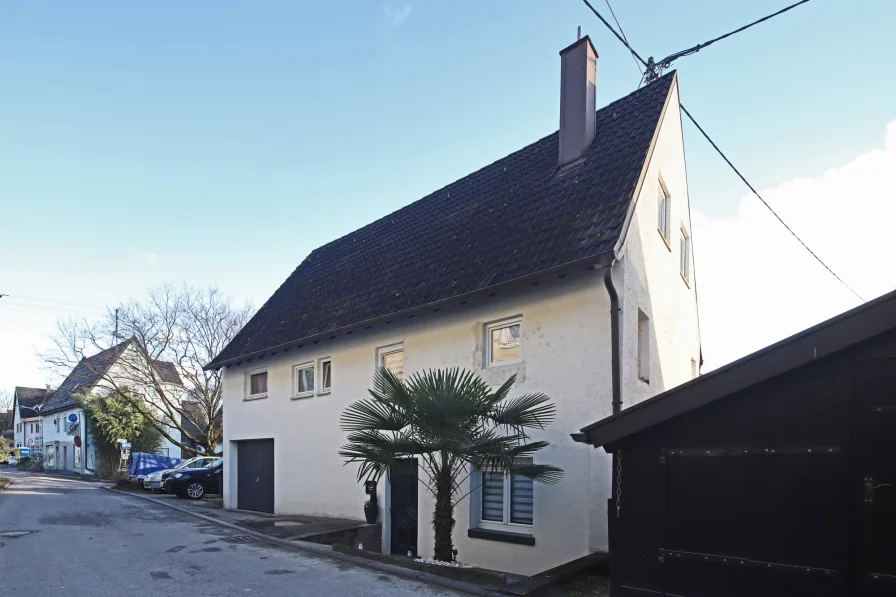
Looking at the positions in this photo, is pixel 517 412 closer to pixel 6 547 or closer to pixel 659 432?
pixel 659 432

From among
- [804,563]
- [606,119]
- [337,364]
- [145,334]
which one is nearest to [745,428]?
[804,563]

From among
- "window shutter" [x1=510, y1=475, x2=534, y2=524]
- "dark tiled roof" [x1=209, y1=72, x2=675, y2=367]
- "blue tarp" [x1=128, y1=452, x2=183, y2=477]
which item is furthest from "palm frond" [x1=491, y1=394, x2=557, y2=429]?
"blue tarp" [x1=128, y1=452, x2=183, y2=477]

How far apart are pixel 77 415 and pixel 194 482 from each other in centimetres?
1820

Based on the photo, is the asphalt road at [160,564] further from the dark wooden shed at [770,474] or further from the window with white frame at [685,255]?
the window with white frame at [685,255]

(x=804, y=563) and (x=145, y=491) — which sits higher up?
(x=804, y=563)

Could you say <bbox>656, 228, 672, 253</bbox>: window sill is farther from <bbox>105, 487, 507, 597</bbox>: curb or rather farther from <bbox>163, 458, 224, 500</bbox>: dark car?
<bbox>163, 458, 224, 500</bbox>: dark car

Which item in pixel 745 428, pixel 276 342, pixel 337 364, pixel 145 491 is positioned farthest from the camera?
pixel 145 491

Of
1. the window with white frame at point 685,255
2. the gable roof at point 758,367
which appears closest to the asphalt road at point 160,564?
the gable roof at point 758,367

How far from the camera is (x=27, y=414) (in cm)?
6341

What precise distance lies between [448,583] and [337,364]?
25.2 ft

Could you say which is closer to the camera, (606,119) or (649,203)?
(649,203)

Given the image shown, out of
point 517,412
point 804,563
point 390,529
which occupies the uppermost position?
point 517,412

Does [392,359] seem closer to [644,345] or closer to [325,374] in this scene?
[325,374]

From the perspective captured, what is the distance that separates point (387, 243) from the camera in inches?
652
